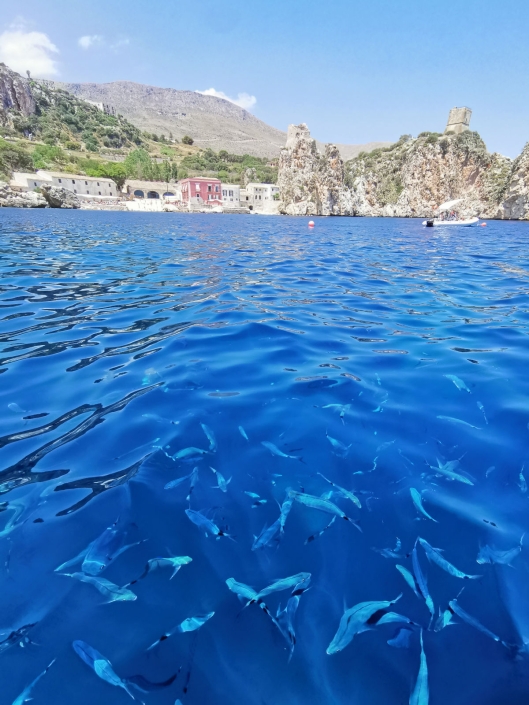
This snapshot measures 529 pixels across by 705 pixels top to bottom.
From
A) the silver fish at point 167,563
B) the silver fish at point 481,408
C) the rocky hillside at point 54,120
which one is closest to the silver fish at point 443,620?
the silver fish at point 167,563

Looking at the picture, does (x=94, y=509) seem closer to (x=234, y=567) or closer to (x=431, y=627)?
(x=234, y=567)

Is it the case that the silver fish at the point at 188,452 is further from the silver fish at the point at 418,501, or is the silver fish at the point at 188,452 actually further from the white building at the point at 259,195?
the white building at the point at 259,195

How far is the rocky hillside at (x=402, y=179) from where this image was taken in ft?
241

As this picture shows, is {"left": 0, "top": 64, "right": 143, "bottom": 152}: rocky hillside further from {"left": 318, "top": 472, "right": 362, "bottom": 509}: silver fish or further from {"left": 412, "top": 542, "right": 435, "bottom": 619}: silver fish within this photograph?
{"left": 412, "top": 542, "right": 435, "bottom": 619}: silver fish

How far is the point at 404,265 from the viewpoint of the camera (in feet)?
40.5

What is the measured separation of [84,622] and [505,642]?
6.20ft

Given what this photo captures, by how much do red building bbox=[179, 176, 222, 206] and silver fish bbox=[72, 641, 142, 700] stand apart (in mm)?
85071

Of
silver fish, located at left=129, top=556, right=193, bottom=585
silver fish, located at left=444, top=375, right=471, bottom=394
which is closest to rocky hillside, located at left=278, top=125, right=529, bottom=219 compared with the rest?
silver fish, located at left=444, top=375, right=471, bottom=394

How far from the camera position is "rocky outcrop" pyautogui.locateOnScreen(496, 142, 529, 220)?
58.3 metres

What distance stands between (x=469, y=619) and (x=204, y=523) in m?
1.43

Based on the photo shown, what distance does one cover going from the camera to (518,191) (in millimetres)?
59250

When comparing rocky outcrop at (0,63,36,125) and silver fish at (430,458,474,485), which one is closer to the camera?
silver fish at (430,458,474,485)

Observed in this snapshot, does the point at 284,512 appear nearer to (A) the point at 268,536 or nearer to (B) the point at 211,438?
(A) the point at 268,536

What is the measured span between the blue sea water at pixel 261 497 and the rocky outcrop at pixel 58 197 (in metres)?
56.8
